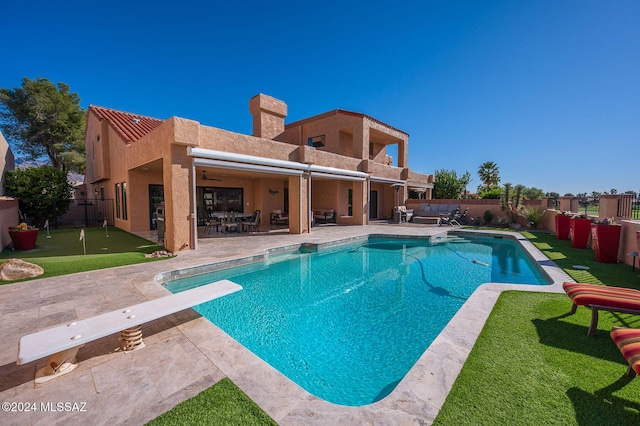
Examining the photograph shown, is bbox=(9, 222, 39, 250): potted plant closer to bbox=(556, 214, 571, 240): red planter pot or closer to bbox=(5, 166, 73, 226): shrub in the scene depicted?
bbox=(5, 166, 73, 226): shrub

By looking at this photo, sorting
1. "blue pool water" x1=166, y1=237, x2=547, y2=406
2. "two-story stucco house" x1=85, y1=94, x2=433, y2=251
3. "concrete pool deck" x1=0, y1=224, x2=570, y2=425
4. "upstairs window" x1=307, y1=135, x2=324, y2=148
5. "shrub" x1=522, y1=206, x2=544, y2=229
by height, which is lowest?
"blue pool water" x1=166, y1=237, x2=547, y2=406

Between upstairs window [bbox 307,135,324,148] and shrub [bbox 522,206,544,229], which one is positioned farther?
upstairs window [bbox 307,135,324,148]

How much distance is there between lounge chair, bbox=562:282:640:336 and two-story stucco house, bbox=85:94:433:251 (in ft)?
33.7

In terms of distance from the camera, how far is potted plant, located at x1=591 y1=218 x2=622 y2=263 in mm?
7383

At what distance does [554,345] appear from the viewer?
3324 mm

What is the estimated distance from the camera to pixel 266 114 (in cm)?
1575

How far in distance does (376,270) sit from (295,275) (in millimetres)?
2751

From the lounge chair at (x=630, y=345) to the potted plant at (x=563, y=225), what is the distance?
1164 cm

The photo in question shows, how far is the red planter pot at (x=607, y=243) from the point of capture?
7.38 m

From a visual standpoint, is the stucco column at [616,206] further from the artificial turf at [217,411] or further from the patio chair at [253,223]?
the patio chair at [253,223]

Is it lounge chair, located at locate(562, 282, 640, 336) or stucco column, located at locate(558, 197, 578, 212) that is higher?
stucco column, located at locate(558, 197, 578, 212)

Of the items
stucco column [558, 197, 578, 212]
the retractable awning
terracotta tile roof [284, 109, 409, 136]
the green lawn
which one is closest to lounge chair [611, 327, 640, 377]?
the green lawn

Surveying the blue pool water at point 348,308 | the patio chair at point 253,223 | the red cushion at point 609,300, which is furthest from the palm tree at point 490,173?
the red cushion at point 609,300

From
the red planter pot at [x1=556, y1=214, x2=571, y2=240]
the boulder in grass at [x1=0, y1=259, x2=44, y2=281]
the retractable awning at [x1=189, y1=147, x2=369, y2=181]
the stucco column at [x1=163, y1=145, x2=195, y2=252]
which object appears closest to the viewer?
the boulder in grass at [x1=0, y1=259, x2=44, y2=281]
